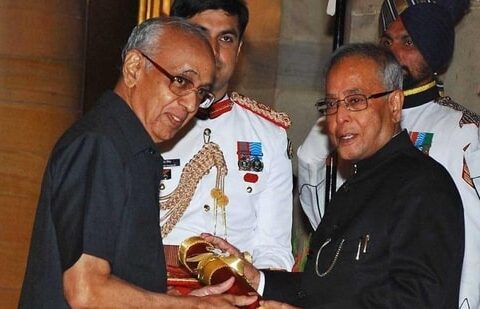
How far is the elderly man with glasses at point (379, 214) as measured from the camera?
3416mm

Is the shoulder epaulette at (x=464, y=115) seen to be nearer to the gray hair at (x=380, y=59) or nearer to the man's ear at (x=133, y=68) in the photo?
the gray hair at (x=380, y=59)

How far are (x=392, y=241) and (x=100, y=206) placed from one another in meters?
0.84

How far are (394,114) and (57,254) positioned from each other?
1.14 m

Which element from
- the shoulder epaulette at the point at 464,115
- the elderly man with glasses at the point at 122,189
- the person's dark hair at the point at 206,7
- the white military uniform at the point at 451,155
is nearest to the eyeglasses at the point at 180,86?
the elderly man with glasses at the point at 122,189

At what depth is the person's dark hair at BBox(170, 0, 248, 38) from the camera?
454 cm

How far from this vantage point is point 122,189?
10.6 ft

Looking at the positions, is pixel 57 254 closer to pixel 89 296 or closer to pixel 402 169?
pixel 89 296

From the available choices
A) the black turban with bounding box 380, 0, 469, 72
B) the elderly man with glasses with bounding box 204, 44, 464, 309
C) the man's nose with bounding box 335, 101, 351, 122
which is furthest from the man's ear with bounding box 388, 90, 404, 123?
the black turban with bounding box 380, 0, 469, 72

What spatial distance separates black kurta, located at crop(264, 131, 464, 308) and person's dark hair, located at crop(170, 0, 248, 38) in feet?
3.42

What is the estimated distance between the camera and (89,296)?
125 inches

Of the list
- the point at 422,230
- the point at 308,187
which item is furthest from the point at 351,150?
the point at 308,187

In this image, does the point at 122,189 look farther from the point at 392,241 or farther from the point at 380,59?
the point at 380,59

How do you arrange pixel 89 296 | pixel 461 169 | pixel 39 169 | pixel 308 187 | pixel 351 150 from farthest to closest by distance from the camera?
pixel 39 169
pixel 308 187
pixel 461 169
pixel 351 150
pixel 89 296

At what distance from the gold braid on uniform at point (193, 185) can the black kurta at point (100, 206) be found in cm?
96
